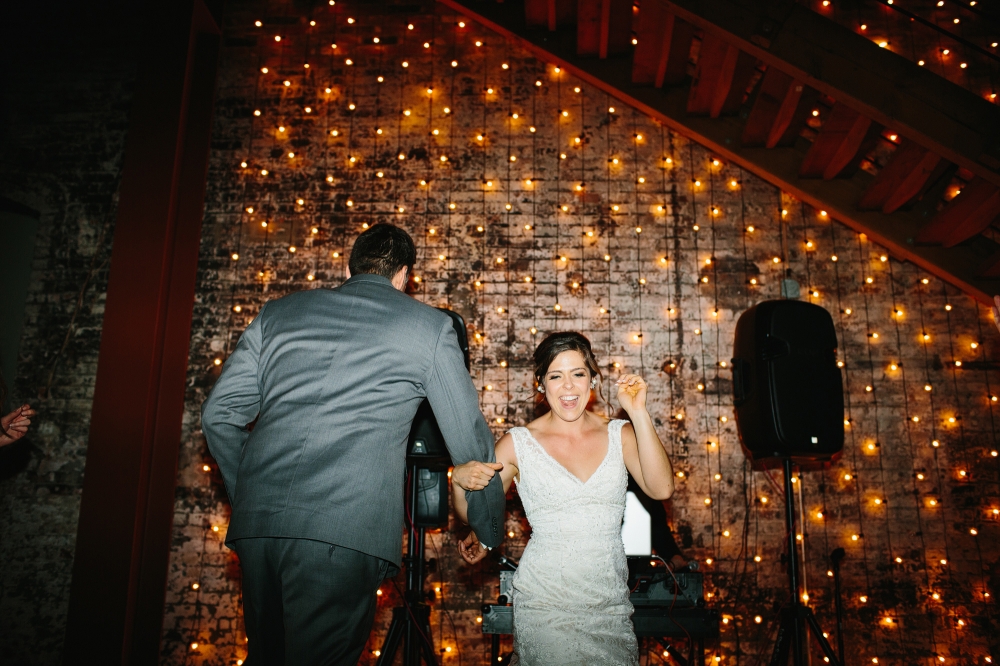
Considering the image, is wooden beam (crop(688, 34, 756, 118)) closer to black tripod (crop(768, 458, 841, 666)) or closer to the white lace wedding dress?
black tripod (crop(768, 458, 841, 666))

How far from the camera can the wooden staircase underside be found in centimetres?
334

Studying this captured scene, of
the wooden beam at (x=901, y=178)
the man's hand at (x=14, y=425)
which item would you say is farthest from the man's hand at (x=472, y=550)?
the wooden beam at (x=901, y=178)

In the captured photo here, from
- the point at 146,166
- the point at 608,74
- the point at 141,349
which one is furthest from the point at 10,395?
the point at 608,74

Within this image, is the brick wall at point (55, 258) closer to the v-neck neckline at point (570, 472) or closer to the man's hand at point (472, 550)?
the man's hand at point (472, 550)

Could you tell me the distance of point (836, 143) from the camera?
13.4 feet

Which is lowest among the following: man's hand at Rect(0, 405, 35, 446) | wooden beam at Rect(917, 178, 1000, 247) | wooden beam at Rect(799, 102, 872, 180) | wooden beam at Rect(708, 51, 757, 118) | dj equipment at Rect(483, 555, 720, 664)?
dj equipment at Rect(483, 555, 720, 664)

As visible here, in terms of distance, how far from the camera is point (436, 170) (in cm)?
470

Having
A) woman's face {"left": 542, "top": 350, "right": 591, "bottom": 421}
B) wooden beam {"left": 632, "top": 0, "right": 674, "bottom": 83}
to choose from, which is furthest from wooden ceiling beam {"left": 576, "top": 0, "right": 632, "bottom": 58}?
woman's face {"left": 542, "top": 350, "right": 591, "bottom": 421}

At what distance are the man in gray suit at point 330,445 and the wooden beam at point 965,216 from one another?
3.43 m

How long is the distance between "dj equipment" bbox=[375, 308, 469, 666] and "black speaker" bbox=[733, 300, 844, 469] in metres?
1.56

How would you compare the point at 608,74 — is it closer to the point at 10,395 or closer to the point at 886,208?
the point at 886,208

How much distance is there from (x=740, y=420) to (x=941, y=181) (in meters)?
2.33

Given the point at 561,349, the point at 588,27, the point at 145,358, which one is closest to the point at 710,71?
the point at 588,27

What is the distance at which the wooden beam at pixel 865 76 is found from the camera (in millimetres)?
3238
